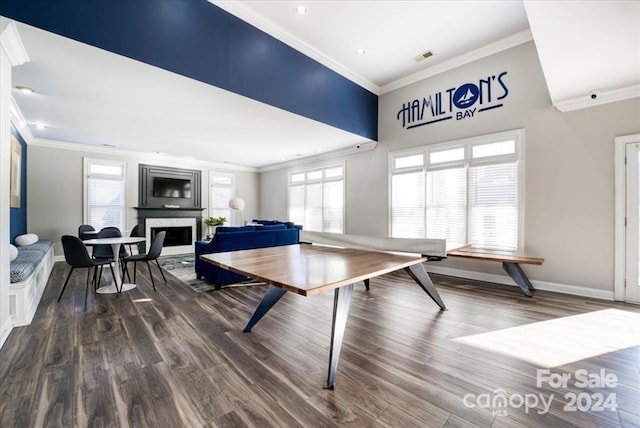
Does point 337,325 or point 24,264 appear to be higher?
point 24,264

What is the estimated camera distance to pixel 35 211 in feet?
17.8

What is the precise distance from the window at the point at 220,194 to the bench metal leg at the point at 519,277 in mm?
7274

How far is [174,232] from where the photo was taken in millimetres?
7207

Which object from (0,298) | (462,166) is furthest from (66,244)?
(462,166)

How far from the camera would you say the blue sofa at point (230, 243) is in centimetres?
385

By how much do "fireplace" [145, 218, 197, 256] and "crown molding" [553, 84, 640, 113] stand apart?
805 centimetres

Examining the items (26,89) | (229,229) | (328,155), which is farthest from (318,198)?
(26,89)

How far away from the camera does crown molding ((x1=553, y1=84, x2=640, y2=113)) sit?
10.1 ft

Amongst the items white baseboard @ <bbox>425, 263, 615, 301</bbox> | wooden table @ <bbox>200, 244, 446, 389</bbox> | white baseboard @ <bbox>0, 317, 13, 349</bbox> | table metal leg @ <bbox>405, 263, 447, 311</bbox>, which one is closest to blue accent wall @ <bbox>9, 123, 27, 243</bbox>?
white baseboard @ <bbox>0, 317, 13, 349</bbox>

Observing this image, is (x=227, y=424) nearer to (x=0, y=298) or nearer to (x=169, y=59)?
(x=0, y=298)

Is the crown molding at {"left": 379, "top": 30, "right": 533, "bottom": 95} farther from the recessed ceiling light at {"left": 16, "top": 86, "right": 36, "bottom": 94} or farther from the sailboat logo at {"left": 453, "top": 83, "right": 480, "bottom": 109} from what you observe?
the recessed ceiling light at {"left": 16, "top": 86, "right": 36, "bottom": 94}

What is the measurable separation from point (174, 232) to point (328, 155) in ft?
15.3

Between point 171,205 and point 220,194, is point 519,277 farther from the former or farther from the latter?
point 171,205

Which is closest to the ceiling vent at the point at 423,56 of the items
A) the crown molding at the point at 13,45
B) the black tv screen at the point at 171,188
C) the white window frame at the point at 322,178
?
the white window frame at the point at 322,178
